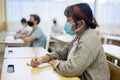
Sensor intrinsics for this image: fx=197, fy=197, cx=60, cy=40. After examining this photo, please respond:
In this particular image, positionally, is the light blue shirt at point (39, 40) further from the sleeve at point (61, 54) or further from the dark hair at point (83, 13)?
the dark hair at point (83, 13)

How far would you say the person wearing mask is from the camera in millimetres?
1433

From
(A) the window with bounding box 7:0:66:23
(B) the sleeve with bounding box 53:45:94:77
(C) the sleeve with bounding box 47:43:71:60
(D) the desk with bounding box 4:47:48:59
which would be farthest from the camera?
(A) the window with bounding box 7:0:66:23

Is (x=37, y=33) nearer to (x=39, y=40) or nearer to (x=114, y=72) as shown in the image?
(x=39, y=40)

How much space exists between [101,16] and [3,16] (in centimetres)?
301

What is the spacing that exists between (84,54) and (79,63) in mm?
75

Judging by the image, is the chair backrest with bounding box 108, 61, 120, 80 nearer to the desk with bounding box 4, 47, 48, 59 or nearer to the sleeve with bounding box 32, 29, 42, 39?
the desk with bounding box 4, 47, 48, 59

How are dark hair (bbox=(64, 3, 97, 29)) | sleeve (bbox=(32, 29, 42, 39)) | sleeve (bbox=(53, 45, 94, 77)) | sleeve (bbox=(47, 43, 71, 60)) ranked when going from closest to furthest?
1. sleeve (bbox=(53, 45, 94, 77))
2. dark hair (bbox=(64, 3, 97, 29))
3. sleeve (bbox=(47, 43, 71, 60))
4. sleeve (bbox=(32, 29, 42, 39))

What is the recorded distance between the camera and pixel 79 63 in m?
1.42

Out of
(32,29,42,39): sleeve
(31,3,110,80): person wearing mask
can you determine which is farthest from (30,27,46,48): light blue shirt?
(31,3,110,80): person wearing mask

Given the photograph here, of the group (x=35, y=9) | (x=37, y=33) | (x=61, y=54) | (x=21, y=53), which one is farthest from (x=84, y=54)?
(x=35, y=9)

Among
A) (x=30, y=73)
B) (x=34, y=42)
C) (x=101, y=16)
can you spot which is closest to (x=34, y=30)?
(x=34, y=42)

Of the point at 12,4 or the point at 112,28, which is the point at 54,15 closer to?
the point at 12,4

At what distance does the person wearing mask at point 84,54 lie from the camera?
1433 millimetres

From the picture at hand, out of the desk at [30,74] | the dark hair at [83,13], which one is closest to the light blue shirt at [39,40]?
the desk at [30,74]
